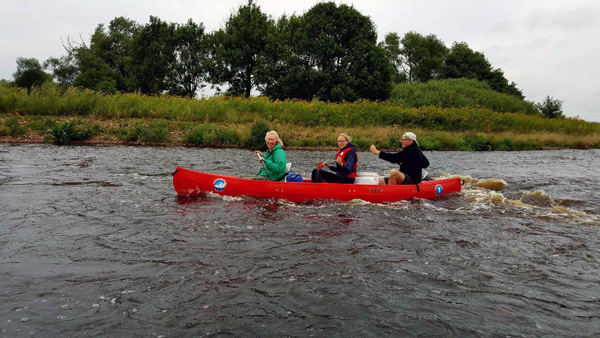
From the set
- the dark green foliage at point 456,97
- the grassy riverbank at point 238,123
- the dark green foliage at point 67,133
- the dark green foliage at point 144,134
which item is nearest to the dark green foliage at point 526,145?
the grassy riverbank at point 238,123

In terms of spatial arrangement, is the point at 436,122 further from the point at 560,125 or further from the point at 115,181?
the point at 115,181

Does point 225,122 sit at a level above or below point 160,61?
below

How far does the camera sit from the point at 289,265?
5.27 m

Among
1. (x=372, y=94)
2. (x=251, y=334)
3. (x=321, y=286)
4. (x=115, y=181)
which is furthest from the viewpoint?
(x=372, y=94)

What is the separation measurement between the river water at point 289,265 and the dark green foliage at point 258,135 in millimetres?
9506

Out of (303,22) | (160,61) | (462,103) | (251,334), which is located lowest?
(251,334)

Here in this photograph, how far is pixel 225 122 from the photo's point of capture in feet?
71.3

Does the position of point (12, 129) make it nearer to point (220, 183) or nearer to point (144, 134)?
point (144, 134)

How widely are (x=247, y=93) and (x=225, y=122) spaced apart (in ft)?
51.1

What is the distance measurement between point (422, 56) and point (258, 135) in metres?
39.7

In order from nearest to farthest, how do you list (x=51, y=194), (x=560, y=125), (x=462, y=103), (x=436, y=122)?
(x=51, y=194) < (x=436, y=122) < (x=560, y=125) < (x=462, y=103)

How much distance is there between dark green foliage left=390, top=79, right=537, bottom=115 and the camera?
1387 inches

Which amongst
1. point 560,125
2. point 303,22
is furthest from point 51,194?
point 560,125

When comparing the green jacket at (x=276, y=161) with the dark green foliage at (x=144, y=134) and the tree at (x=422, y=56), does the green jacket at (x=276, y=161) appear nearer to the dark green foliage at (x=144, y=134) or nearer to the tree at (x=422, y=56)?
the dark green foliage at (x=144, y=134)
